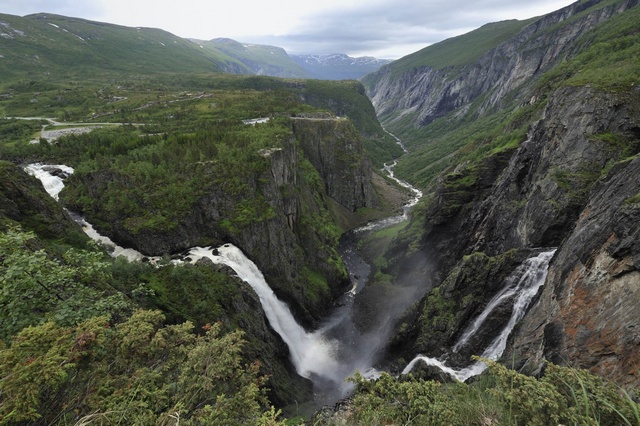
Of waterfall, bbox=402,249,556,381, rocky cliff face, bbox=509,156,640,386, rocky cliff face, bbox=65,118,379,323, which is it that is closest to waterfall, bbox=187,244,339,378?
rocky cliff face, bbox=65,118,379,323

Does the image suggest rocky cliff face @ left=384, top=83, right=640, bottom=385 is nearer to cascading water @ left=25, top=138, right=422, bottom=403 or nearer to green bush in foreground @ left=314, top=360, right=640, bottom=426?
cascading water @ left=25, top=138, right=422, bottom=403

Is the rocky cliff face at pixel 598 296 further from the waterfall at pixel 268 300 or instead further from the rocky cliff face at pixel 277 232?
the rocky cliff face at pixel 277 232

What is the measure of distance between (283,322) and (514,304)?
2280 cm

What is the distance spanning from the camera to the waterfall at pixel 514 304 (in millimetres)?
23516

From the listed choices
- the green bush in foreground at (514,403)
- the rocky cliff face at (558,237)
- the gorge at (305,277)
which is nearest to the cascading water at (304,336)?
the gorge at (305,277)

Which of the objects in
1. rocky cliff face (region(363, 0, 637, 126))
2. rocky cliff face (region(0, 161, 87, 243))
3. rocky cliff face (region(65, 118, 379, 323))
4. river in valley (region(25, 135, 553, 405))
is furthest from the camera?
rocky cliff face (region(363, 0, 637, 126))

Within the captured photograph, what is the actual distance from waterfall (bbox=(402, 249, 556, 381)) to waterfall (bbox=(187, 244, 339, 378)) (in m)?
9.96

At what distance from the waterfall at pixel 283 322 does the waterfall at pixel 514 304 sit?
9964 millimetres

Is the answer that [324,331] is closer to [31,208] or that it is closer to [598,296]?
[598,296]

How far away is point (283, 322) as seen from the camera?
1339 inches

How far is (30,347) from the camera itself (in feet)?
17.9

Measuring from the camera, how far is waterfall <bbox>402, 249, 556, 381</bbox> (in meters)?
→ 23.5

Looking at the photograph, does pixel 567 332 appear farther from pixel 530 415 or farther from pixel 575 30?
pixel 575 30

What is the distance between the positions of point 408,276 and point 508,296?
876 inches
